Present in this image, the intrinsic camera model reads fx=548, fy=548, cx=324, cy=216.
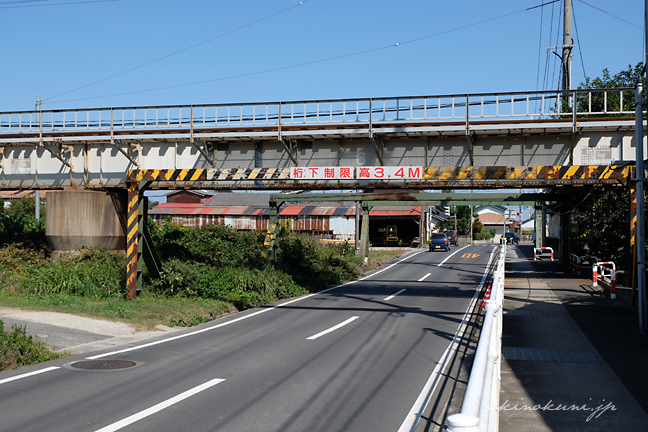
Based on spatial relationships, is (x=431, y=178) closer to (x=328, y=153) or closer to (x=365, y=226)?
(x=328, y=153)

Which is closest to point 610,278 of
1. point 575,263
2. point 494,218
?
point 575,263

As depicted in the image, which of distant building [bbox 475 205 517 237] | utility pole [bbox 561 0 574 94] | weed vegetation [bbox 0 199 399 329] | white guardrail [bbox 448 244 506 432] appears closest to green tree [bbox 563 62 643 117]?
utility pole [bbox 561 0 574 94]

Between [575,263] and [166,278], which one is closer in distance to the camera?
[166,278]

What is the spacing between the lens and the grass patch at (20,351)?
939 centimetres

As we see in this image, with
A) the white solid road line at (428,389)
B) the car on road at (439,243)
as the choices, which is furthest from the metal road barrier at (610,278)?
the car on road at (439,243)

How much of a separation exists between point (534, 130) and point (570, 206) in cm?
1208

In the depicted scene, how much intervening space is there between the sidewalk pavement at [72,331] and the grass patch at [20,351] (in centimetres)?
53

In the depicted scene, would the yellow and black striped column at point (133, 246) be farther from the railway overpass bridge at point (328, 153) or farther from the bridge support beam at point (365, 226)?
the bridge support beam at point (365, 226)

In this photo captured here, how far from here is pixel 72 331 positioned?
41.1 ft

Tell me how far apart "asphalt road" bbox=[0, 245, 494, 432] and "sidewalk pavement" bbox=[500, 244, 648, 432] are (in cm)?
139

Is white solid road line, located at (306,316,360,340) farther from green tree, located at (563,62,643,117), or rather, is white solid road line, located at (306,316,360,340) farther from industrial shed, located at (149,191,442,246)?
industrial shed, located at (149,191,442,246)

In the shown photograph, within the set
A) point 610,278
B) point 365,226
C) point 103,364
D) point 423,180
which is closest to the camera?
point 103,364

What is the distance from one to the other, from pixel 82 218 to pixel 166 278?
7322 mm

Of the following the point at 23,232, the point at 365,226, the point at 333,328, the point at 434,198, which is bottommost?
the point at 333,328
